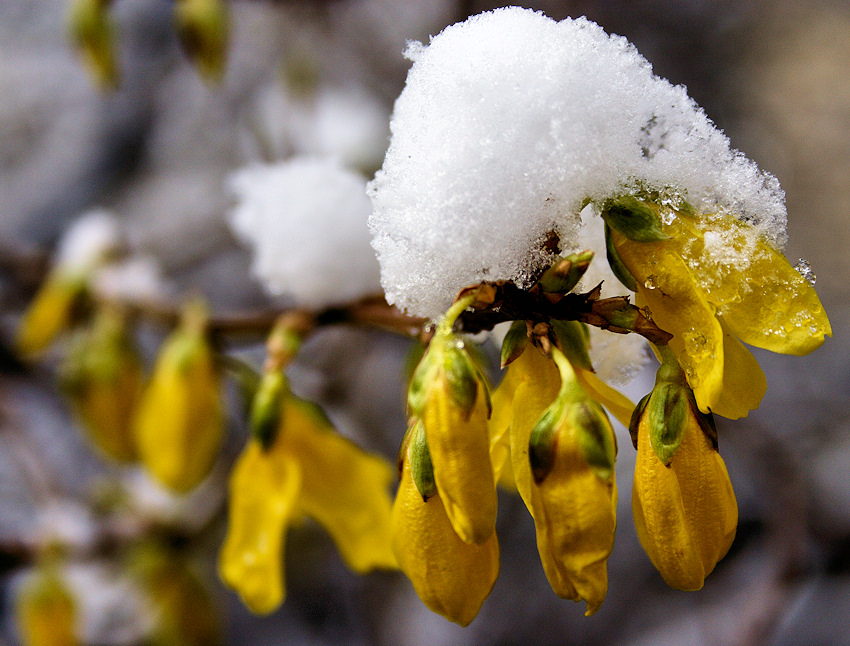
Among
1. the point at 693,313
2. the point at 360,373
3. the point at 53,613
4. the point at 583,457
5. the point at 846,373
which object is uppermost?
the point at 846,373

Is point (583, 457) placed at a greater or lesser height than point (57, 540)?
greater

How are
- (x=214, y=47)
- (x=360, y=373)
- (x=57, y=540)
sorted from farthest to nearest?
(x=360, y=373) < (x=57, y=540) < (x=214, y=47)

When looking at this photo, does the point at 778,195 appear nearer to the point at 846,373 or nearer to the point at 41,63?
the point at 846,373

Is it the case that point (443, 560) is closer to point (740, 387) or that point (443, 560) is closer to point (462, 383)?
point (462, 383)

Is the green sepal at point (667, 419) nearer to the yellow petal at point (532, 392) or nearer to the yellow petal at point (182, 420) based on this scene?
the yellow petal at point (532, 392)

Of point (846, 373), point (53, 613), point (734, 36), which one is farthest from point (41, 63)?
point (846, 373)

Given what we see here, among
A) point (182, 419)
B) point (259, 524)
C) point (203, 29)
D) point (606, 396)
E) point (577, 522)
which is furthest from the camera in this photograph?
point (203, 29)

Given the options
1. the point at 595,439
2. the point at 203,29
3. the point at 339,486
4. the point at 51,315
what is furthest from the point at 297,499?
the point at 203,29

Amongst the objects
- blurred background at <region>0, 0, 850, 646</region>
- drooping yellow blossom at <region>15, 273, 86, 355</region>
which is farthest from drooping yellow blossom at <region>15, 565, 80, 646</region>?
drooping yellow blossom at <region>15, 273, 86, 355</region>
